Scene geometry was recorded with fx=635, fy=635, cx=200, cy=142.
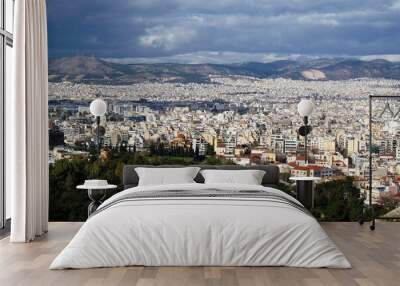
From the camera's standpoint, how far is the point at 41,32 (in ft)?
22.5

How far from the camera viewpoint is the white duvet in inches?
198

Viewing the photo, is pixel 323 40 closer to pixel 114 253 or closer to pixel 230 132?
pixel 230 132

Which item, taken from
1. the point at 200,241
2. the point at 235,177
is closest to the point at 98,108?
the point at 235,177

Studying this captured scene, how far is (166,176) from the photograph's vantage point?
755cm

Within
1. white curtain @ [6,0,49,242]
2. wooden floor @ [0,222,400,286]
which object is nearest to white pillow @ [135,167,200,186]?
white curtain @ [6,0,49,242]

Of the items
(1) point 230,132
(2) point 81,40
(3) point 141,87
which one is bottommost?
(1) point 230,132

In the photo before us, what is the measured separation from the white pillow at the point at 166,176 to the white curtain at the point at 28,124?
130cm

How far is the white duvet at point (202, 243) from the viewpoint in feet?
16.5

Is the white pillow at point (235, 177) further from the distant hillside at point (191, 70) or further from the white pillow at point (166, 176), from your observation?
the distant hillside at point (191, 70)

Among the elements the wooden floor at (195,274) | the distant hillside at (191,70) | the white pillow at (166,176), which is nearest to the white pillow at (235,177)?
the white pillow at (166,176)

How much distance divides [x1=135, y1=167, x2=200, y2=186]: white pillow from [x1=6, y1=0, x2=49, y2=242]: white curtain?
4.26 feet

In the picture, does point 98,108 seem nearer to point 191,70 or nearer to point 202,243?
point 191,70

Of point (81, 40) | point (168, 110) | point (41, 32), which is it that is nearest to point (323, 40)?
point (168, 110)

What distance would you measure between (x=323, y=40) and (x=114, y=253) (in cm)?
495
